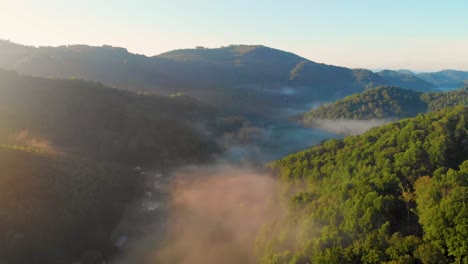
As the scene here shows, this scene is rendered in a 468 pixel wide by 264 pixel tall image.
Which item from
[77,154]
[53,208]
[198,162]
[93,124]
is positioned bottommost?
[198,162]

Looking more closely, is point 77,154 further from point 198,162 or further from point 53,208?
point 198,162

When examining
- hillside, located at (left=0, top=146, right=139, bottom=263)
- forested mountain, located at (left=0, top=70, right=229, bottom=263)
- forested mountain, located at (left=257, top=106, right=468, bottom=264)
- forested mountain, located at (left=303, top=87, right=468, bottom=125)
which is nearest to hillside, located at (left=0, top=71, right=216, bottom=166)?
forested mountain, located at (left=0, top=70, right=229, bottom=263)

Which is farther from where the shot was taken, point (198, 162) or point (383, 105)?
point (383, 105)

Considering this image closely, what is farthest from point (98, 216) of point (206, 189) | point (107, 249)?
point (206, 189)

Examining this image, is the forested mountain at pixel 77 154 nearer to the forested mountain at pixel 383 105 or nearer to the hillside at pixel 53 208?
the hillside at pixel 53 208

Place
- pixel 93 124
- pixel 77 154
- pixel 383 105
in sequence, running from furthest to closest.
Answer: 1. pixel 383 105
2. pixel 93 124
3. pixel 77 154

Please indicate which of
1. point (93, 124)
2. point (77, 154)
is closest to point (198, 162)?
point (93, 124)

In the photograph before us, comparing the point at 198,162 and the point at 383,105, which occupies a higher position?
the point at 383,105

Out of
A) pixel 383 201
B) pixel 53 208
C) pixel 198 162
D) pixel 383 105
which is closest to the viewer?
pixel 383 201
